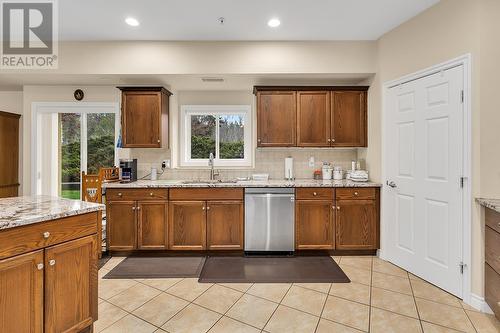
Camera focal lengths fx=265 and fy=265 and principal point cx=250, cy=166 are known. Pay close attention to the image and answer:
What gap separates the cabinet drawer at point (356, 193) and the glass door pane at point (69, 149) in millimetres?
4449

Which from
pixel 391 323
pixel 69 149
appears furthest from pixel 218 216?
pixel 69 149

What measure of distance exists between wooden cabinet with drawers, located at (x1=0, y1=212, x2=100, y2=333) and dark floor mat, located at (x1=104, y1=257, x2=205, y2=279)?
3.42 feet

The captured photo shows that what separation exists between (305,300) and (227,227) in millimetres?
1326

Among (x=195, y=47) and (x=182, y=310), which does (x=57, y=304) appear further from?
(x=195, y=47)

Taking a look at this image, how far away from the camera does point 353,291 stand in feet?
8.16

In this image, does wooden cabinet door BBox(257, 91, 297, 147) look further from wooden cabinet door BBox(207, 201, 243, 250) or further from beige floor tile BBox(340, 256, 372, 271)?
beige floor tile BBox(340, 256, 372, 271)

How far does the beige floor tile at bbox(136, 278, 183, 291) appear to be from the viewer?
2.60 m

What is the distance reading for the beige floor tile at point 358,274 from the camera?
271 centimetres

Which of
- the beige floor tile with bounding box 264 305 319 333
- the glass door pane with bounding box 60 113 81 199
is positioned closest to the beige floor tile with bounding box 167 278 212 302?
the beige floor tile with bounding box 264 305 319 333

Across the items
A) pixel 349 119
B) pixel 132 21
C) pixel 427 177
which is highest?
pixel 132 21

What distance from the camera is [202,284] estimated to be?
2.64 m

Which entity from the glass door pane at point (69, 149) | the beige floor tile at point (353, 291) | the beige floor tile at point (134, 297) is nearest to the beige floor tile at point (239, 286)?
the beige floor tile at point (134, 297)

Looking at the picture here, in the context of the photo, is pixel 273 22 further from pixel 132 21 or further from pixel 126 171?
pixel 126 171

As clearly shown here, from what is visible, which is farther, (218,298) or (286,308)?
(218,298)
